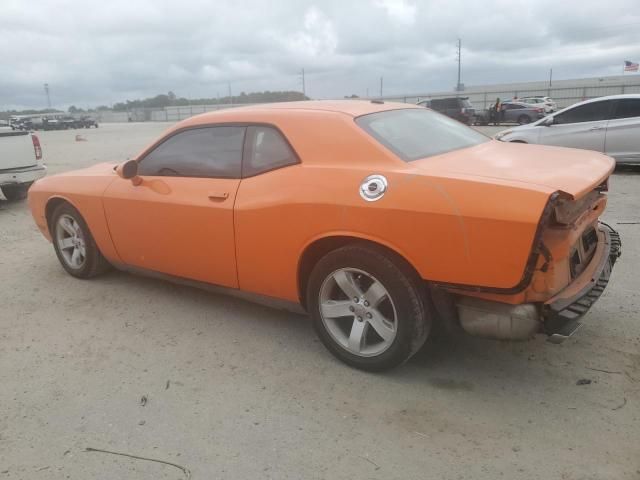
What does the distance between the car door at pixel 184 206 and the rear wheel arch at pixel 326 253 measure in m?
0.53

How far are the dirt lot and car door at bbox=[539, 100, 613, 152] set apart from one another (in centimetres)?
652

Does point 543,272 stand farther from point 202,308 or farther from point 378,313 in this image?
point 202,308

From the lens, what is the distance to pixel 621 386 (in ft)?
9.45

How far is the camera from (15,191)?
29.6ft

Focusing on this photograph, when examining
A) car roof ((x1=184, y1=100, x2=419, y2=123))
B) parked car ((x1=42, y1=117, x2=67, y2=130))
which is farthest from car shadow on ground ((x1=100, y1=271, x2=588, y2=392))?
parked car ((x1=42, y1=117, x2=67, y2=130))

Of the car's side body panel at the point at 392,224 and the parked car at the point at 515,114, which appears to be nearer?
the car's side body panel at the point at 392,224

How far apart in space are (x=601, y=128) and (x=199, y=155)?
28.0 feet

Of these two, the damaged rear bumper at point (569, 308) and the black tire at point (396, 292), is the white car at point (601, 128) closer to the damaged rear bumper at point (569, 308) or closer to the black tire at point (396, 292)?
the damaged rear bumper at point (569, 308)

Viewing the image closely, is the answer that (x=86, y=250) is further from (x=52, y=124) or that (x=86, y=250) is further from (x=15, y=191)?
(x=52, y=124)

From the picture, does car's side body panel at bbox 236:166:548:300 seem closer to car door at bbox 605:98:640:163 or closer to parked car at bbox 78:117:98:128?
car door at bbox 605:98:640:163

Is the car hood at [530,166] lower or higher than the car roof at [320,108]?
lower

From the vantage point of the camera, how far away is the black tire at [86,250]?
4.68 m

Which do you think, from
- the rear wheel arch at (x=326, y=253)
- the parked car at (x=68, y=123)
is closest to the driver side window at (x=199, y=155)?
the rear wheel arch at (x=326, y=253)

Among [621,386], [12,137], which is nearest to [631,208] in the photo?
[621,386]
